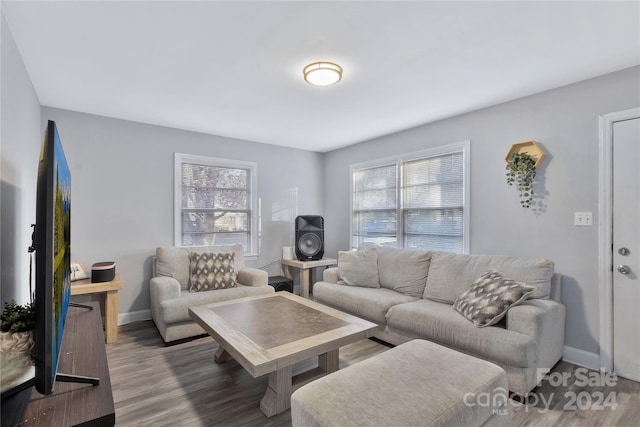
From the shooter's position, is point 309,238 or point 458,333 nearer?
point 458,333

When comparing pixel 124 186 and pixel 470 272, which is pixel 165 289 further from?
pixel 470 272

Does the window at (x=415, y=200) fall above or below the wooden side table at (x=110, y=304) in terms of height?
above

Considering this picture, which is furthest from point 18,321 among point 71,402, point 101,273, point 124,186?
point 124,186

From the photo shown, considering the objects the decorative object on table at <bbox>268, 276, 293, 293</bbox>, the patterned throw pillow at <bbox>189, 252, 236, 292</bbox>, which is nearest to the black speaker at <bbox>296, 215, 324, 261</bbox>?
the decorative object on table at <bbox>268, 276, 293, 293</bbox>

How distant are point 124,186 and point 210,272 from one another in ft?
4.56

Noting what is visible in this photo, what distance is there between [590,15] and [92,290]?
4196 mm

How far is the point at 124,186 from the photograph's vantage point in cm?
356

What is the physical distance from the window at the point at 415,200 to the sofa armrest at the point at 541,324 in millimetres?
1112

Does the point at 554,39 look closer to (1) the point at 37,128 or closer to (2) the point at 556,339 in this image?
(2) the point at 556,339

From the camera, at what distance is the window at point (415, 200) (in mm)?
3488

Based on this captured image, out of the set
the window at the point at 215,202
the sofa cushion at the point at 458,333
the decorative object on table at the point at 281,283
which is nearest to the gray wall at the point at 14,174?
the window at the point at 215,202

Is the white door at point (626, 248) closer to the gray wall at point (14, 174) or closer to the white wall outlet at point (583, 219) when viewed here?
the white wall outlet at point (583, 219)

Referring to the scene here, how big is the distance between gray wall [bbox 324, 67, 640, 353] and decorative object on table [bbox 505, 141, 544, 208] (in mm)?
65

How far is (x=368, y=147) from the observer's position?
15.0ft
